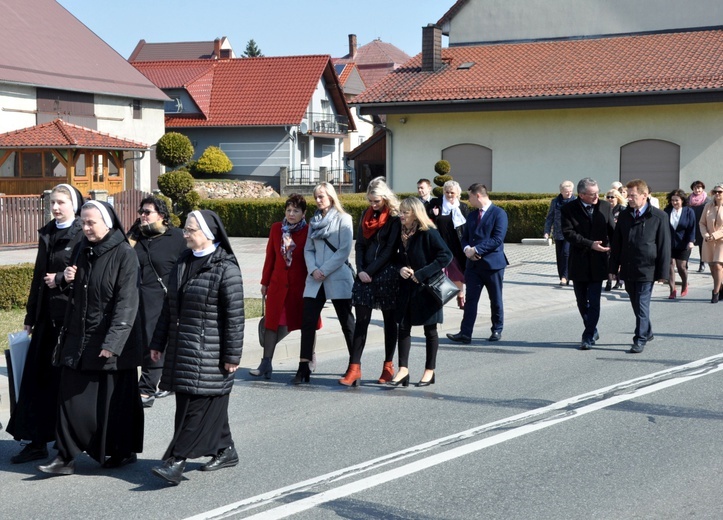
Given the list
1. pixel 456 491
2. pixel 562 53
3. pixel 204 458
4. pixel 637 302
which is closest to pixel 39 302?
pixel 204 458

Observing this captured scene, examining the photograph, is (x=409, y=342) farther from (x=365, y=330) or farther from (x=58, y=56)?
(x=58, y=56)

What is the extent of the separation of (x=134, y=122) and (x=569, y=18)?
2011 cm

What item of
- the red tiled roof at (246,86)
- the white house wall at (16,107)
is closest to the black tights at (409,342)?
the white house wall at (16,107)

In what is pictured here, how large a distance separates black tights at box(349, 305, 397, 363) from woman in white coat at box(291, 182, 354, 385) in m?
0.35

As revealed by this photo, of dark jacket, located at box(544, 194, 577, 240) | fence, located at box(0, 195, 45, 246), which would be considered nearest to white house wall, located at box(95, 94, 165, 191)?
fence, located at box(0, 195, 45, 246)

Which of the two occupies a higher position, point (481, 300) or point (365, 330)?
point (365, 330)

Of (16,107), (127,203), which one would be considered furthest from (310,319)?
(16,107)

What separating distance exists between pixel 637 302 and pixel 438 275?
10.3 ft

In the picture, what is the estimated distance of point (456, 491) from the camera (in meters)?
5.82

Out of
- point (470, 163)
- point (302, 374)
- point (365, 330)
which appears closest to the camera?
point (365, 330)

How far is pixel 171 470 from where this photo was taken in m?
5.93

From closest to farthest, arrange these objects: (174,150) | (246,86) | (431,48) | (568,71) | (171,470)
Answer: (171,470), (174,150), (568,71), (431,48), (246,86)

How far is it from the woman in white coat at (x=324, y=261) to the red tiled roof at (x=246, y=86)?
42.7 metres

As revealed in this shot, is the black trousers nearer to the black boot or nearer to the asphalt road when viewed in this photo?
the asphalt road
